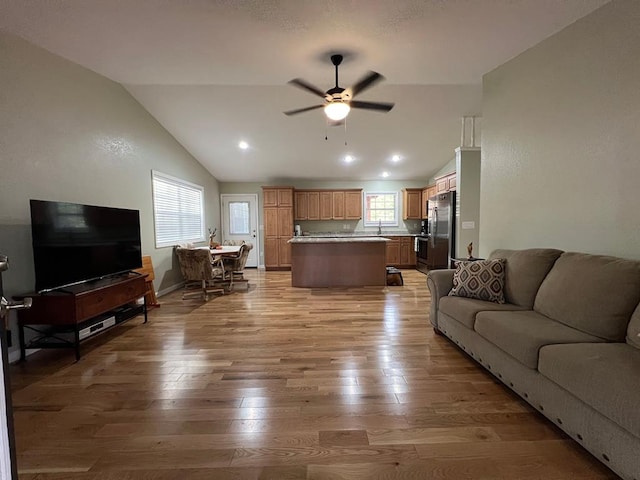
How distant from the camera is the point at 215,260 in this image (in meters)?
5.01

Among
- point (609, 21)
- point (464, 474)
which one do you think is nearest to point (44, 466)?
point (464, 474)

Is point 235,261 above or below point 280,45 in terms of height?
below

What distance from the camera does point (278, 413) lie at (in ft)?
6.27

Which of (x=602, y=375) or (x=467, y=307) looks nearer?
(x=602, y=375)

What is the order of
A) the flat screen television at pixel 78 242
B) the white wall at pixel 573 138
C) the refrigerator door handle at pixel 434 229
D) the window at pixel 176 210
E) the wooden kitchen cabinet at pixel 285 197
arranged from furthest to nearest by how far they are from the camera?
the wooden kitchen cabinet at pixel 285 197 → the refrigerator door handle at pixel 434 229 → the window at pixel 176 210 → the flat screen television at pixel 78 242 → the white wall at pixel 573 138

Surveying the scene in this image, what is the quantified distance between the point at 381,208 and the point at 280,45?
5.85 m

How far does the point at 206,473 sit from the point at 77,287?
242cm

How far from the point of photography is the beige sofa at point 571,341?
4.47ft

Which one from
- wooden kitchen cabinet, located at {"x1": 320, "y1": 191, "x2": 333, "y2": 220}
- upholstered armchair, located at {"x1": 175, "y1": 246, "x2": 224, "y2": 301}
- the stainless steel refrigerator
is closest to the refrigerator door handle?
the stainless steel refrigerator

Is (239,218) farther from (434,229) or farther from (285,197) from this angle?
(434,229)

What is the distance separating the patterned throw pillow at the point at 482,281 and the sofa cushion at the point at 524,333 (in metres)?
0.35

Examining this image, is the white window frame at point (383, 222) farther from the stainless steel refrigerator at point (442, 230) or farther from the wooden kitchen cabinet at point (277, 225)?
the wooden kitchen cabinet at point (277, 225)

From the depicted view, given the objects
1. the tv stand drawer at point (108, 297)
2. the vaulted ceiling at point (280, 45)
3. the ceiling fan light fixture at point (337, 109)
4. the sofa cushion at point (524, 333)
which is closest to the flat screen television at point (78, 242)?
the tv stand drawer at point (108, 297)

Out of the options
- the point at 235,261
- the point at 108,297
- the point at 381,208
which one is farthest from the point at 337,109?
the point at 381,208
